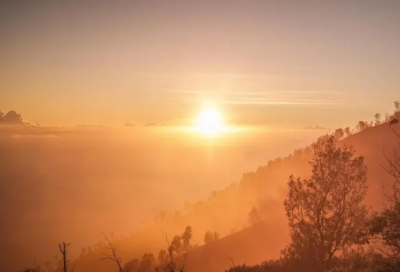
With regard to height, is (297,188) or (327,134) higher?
(327,134)

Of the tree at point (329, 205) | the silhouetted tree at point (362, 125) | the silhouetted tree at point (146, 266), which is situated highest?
the silhouetted tree at point (362, 125)

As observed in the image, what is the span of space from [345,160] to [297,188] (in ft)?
16.3

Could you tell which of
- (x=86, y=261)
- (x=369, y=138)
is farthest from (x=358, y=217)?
(x=86, y=261)

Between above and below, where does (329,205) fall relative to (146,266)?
below

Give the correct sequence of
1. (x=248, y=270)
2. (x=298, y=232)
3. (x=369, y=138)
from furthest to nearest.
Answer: (x=369, y=138) < (x=248, y=270) < (x=298, y=232)

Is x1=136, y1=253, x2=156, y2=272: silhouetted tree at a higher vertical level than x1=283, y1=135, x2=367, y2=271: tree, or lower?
higher

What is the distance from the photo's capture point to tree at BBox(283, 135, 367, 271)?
28.4 metres

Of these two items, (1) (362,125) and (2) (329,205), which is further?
(1) (362,125)

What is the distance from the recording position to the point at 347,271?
23.5 m

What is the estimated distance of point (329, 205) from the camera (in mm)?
29016

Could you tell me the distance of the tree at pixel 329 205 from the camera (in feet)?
93.2

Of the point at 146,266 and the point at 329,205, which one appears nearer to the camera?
the point at 329,205

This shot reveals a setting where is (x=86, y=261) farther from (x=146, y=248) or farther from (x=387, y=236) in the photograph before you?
(x=387, y=236)

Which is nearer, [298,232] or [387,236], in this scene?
[387,236]
